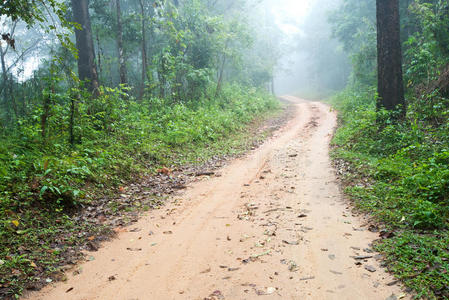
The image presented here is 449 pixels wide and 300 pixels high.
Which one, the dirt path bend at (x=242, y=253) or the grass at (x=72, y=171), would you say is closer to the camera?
the dirt path bend at (x=242, y=253)

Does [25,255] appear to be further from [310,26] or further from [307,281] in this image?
[310,26]

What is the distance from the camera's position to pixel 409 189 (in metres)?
4.84

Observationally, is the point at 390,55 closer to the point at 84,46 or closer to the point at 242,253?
the point at 242,253

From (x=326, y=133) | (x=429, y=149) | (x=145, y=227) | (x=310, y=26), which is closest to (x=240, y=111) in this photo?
(x=326, y=133)

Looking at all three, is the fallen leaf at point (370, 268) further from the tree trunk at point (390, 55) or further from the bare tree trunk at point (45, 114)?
the bare tree trunk at point (45, 114)

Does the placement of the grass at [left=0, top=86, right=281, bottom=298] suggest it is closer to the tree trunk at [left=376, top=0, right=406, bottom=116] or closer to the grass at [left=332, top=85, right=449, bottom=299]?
the grass at [left=332, top=85, right=449, bottom=299]

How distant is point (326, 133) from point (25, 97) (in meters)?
11.2

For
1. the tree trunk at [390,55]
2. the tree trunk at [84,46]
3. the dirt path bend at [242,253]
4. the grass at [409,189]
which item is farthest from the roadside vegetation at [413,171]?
the tree trunk at [84,46]

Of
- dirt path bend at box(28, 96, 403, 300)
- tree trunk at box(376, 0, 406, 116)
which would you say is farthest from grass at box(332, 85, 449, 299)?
tree trunk at box(376, 0, 406, 116)

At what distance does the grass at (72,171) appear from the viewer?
391cm

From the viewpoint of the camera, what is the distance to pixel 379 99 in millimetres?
8938

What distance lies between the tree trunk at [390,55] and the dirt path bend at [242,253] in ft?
Answer: 13.6

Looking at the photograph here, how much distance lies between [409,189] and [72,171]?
6.17m

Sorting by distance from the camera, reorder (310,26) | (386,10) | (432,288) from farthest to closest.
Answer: (310,26)
(386,10)
(432,288)
